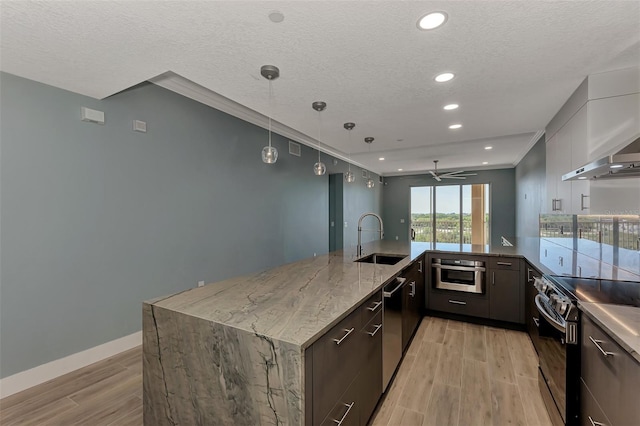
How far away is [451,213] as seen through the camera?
915 cm

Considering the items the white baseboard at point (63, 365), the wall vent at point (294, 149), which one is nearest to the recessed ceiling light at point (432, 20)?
the wall vent at point (294, 149)

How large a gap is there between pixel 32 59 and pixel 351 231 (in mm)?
6139

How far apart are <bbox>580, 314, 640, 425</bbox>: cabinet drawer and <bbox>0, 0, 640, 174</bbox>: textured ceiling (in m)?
1.75

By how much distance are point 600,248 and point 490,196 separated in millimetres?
6044

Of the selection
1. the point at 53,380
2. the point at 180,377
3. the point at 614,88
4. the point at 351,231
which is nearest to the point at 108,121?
the point at 53,380

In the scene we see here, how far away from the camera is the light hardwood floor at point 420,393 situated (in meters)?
1.92

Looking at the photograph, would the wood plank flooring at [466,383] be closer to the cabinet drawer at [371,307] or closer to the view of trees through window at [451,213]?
the cabinet drawer at [371,307]

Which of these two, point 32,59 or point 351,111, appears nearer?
point 32,59

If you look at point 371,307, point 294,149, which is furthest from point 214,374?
point 294,149

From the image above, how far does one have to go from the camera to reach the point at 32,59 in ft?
6.54

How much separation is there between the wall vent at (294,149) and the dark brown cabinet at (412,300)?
2992mm

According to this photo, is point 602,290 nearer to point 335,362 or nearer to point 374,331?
point 374,331

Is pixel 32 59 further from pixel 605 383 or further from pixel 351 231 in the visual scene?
→ pixel 351 231

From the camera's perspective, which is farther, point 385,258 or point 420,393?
point 385,258
